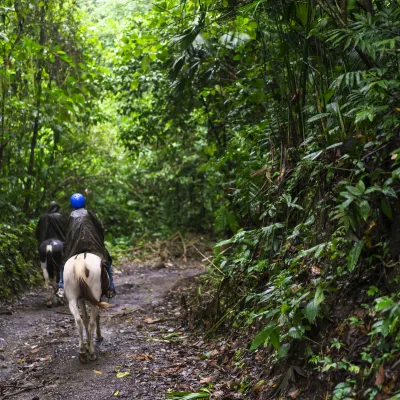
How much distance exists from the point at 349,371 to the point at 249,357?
6.45ft

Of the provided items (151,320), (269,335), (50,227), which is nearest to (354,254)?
(269,335)

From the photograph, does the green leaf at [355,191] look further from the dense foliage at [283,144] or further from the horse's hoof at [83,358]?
the horse's hoof at [83,358]

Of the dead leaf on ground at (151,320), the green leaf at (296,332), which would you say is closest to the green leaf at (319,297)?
the green leaf at (296,332)

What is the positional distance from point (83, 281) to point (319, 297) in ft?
11.9

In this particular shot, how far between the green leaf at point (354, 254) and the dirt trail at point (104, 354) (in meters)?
2.59

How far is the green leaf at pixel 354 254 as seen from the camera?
Result: 4.30 m

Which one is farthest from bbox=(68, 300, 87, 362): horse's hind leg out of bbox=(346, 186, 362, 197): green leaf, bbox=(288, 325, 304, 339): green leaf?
bbox=(346, 186, 362, 197): green leaf

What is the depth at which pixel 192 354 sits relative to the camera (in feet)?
23.7

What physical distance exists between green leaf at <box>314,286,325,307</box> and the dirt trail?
7.07 feet

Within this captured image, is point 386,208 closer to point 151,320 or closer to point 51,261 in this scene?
point 151,320

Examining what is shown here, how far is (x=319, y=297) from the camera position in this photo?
14.9 ft

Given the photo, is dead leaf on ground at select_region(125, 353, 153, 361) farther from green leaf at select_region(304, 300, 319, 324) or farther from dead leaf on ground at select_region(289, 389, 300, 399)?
green leaf at select_region(304, 300, 319, 324)

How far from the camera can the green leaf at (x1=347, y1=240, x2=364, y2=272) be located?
4.30 m

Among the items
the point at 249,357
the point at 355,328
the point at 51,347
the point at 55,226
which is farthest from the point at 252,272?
the point at 55,226
